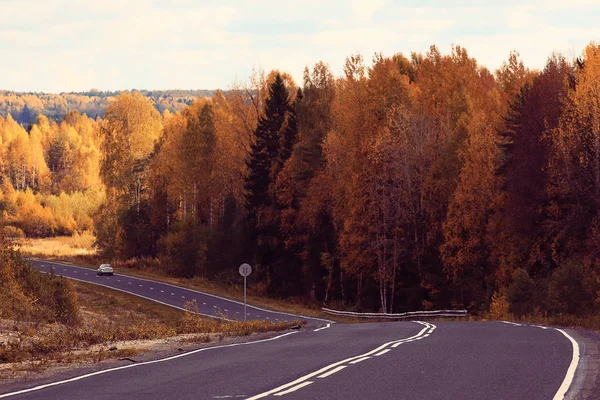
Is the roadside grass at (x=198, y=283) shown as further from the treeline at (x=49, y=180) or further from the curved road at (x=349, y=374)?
the curved road at (x=349, y=374)

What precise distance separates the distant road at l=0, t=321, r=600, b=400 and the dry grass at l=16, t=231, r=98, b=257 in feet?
249

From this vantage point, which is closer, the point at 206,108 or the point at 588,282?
the point at 588,282

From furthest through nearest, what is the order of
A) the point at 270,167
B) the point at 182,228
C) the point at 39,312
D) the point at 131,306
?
the point at 182,228
the point at 270,167
the point at 131,306
the point at 39,312

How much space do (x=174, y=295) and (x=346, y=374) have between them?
4977 centimetres

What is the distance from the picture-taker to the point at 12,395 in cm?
1141

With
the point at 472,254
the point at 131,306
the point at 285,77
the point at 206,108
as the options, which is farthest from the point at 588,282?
the point at 206,108

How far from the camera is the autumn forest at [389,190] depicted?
4391 centimetres

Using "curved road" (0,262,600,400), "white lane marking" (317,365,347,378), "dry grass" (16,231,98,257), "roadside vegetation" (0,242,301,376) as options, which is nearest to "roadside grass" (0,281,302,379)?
"roadside vegetation" (0,242,301,376)

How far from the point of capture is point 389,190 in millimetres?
52688

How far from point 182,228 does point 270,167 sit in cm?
1380

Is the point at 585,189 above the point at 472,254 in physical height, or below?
above

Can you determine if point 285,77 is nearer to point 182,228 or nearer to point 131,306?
point 182,228

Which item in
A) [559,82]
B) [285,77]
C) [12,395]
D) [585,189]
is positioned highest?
[285,77]

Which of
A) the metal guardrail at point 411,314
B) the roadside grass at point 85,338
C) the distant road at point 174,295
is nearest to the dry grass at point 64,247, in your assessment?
the distant road at point 174,295
